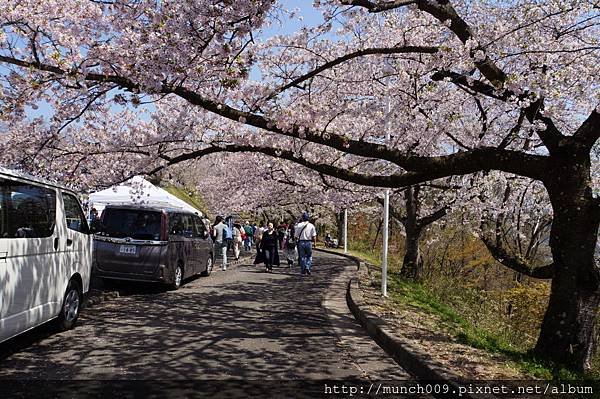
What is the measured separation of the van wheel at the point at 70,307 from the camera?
6887 mm

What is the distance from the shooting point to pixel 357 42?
10281mm

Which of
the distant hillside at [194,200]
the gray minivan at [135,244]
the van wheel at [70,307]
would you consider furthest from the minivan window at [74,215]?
the distant hillside at [194,200]

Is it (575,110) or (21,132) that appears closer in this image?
(21,132)

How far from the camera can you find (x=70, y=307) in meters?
7.12

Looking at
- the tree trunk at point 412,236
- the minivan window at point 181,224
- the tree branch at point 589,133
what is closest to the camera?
the tree branch at point 589,133

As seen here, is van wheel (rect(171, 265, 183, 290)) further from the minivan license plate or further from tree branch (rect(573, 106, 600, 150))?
tree branch (rect(573, 106, 600, 150))

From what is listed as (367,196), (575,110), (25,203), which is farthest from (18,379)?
(367,196)

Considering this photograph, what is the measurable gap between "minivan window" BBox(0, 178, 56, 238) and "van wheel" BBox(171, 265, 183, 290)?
17.3 ft

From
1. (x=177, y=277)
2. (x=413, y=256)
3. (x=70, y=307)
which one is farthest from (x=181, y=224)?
(x=413, y=256)

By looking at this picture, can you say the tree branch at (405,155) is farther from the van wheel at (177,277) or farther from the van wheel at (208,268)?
the van wheel at (208,268)

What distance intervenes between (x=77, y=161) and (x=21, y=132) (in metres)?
1.16

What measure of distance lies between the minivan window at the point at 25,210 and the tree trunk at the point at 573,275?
641 cm

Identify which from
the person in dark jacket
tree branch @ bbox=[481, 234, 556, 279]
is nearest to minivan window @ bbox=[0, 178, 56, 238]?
tree branch @ bbox=[481, 234, 556, 279]

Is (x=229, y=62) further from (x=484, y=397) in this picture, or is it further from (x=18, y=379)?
(x=484, y=397)
